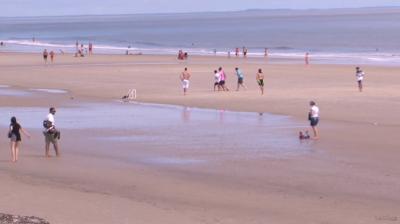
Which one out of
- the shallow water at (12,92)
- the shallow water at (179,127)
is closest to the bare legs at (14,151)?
the shallow water at (179,127)

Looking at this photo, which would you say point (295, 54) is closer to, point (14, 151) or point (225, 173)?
point (14, 151)

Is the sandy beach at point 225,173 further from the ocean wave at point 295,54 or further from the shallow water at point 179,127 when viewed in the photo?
the ocean wave at point 295,54

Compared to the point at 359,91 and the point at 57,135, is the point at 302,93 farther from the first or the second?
the point at 57,135

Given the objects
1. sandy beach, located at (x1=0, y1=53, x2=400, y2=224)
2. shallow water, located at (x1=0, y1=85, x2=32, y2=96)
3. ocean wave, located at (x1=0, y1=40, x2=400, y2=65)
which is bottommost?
sandy beach, located at (x1=0, y1=53, x2=400, y2=224)

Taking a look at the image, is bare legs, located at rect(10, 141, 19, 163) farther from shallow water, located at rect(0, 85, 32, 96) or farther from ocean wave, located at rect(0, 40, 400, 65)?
ocean wave, located at rect(0, 40, 400, 65)

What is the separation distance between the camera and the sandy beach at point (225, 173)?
1362cm

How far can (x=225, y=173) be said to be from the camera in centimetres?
1784

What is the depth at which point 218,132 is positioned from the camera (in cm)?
2441

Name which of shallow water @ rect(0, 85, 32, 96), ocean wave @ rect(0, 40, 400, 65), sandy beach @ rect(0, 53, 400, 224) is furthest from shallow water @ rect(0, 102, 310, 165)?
ocean wave @ rect(0, 40, 400, 65)

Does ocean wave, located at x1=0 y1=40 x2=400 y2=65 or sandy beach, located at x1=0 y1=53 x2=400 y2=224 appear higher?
ocean wave, located at x1=0 y1=40 x2=400 y2=65

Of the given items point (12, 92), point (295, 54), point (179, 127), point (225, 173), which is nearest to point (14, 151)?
point (225, 173)

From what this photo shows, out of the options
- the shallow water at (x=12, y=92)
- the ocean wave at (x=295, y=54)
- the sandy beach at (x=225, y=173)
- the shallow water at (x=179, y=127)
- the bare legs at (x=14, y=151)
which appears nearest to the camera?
the sandy beach at (x=225, y=173)

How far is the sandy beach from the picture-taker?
13625 mm

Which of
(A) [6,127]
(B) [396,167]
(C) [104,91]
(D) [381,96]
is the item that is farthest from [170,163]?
(C) [104,91]
